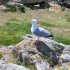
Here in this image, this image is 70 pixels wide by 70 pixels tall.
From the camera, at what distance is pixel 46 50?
15.6m

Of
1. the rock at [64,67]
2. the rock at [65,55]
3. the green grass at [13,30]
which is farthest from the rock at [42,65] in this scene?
the green grass at [13,30]

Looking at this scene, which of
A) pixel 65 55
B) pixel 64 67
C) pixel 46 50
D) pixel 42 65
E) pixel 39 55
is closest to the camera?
pixel 64 67

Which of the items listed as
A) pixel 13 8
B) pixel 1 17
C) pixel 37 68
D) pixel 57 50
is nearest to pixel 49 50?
pixel 57 50

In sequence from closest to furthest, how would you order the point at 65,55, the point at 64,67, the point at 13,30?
1. the point at 64,67
2. the point at 65,55
3. the point at 13,30

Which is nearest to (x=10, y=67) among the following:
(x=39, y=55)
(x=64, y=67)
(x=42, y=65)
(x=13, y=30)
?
(x=42, y=65)

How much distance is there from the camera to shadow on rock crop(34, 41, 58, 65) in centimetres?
1532

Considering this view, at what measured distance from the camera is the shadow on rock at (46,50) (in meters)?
15.3

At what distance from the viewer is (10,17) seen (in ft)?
115

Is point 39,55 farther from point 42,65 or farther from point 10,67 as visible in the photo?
point 10,67

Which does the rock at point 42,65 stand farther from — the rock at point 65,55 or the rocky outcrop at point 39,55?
the rock at point 65,55

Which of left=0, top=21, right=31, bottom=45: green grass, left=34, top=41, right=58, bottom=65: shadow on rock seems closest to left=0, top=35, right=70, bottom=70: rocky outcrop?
left=34, top=41, right=58, bottom=65: shadow on rock

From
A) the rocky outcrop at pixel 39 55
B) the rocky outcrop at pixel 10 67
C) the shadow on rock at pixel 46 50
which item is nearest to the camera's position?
the rocky outcrop at pixel 10 67

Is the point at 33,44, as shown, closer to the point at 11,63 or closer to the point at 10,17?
the point at 11,63

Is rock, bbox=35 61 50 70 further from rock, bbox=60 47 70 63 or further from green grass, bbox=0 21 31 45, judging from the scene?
green grass, bbox=0 21 31 45
